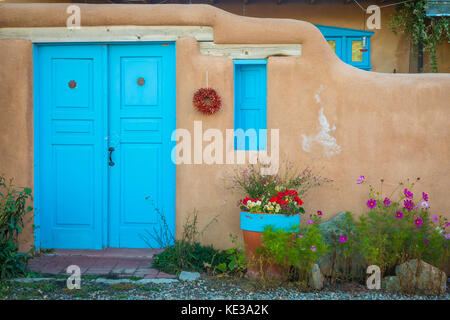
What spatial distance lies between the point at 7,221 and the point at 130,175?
1435mm

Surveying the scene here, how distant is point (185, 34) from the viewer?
4.96m

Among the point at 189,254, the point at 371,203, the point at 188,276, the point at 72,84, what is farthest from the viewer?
the point at 72,84

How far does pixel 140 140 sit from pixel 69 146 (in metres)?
0.89

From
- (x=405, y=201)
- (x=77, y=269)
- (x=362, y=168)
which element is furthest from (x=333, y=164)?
(x=77, y=269)

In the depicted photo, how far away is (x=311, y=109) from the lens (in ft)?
16.1

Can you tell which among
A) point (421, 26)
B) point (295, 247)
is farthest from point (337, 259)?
point (421, 26)

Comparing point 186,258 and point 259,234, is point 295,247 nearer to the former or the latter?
point 259,234

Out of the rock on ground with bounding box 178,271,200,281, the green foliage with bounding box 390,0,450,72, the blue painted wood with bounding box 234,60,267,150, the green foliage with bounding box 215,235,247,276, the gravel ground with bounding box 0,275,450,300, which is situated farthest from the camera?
the green foliage with bounding box 390,0,450,72

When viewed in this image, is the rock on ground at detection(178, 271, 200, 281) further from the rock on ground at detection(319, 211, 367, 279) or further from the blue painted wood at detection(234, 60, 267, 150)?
the blue painted wood at detection(234, 60, 267, 150)

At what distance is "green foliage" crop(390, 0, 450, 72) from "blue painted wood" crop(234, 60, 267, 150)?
14.8 ft

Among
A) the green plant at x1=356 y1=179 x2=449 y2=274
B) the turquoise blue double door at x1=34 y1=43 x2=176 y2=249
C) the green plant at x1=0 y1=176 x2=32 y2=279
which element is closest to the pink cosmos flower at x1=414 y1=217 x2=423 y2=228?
the green plant at x1=356 y1=179 x2=449 y2=274

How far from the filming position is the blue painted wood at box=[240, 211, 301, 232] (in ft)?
14.1

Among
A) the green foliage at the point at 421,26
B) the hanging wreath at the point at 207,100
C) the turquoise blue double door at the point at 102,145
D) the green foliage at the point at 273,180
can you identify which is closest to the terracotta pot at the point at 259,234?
the green foliage at the point at 273,180

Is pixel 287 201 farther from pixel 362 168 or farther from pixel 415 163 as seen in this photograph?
pixel 415 163
